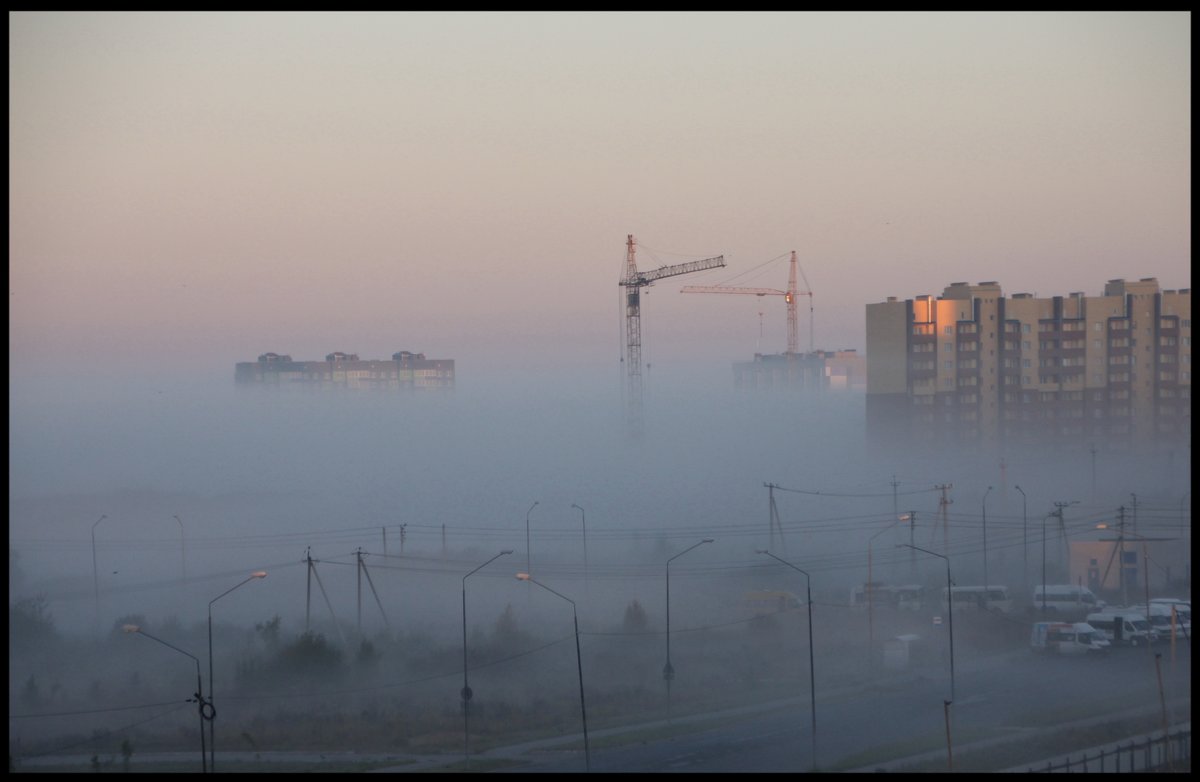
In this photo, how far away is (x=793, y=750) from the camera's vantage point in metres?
11.0

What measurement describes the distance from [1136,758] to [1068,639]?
4780 mm

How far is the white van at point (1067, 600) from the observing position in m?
17.2

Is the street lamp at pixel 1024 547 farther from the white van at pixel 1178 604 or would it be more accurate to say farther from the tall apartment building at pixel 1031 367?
the white van at pixel 1178 604

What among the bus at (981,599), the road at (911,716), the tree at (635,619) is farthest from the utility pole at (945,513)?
the road at (911,716)

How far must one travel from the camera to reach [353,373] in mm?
31344

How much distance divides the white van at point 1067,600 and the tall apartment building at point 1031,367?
20.7 feet

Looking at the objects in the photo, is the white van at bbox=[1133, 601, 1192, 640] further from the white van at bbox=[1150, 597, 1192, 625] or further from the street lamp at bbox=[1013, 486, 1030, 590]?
the street lamp at bbox=[1013, 486, 1030, 590]

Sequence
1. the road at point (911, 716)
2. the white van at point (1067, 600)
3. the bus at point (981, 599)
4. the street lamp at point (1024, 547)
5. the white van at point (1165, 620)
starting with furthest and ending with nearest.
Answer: the street lamp at point (1024, 547) < the bus at point (981, 599) < the white van at point (1067, 600) < the white van at point (1165, 620) < the road at point (911, 716)

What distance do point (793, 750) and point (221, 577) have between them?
49.0ft

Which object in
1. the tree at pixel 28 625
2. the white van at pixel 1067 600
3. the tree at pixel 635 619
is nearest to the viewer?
the tree at pixel 635 619

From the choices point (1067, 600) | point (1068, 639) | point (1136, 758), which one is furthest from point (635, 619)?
point (1136, 758)

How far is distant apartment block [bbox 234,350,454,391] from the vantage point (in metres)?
30.9

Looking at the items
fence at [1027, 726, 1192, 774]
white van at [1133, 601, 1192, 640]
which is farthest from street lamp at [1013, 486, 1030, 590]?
fence at [1027, 726, 1192, 774]

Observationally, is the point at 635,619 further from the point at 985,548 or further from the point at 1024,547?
the point at 1024,547
